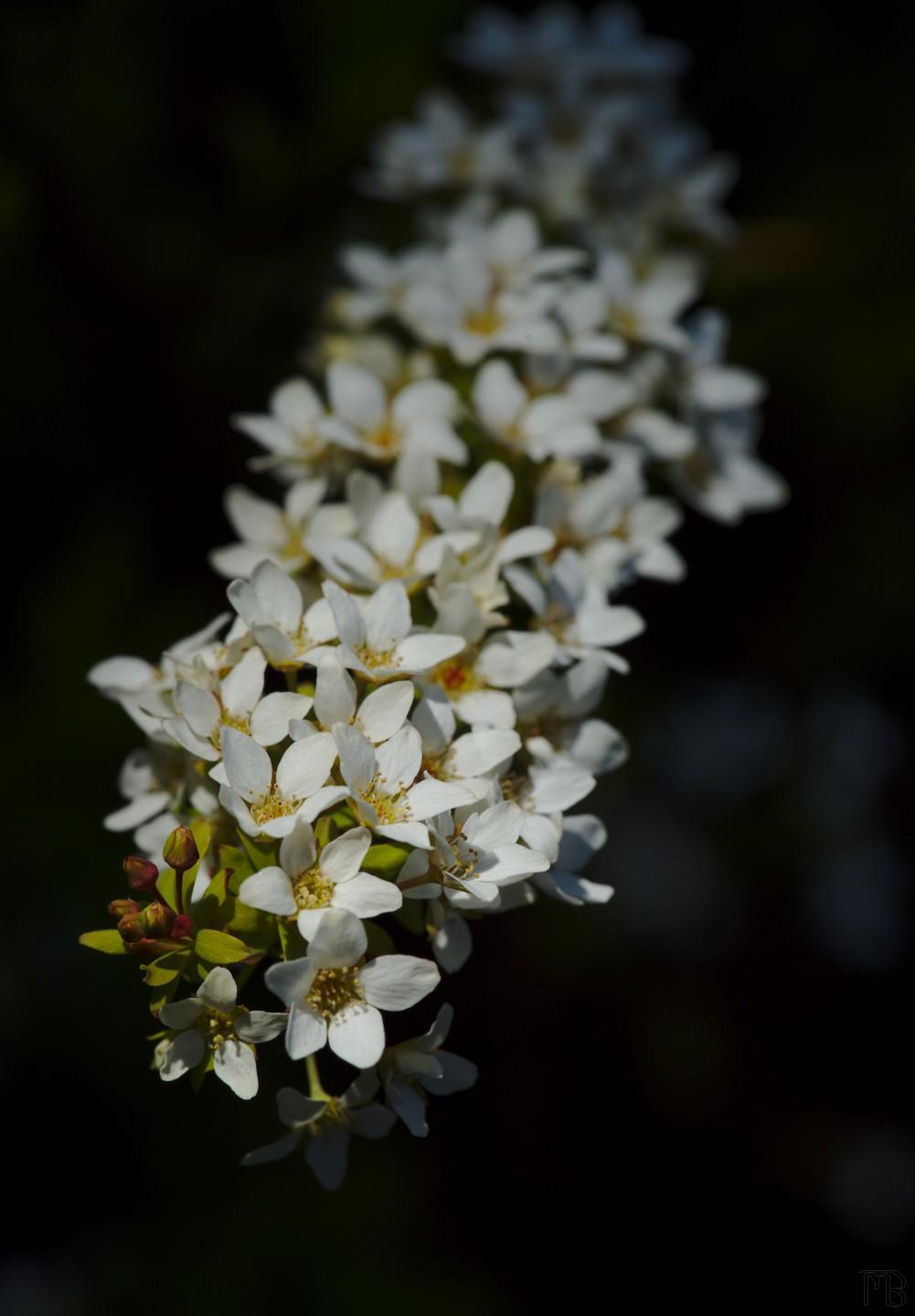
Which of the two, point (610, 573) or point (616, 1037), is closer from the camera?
point (610, 573)

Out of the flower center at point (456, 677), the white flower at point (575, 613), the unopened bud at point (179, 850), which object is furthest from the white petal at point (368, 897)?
the white flower at point (575, 613)

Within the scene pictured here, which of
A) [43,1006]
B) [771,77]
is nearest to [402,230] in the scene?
[771,77]

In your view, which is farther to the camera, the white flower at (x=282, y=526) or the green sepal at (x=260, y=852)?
the white flower at (x=282, y=526)

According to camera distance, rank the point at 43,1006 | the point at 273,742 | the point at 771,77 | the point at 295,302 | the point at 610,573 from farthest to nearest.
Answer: the point at 771,77
the point at 43,1006
the point at 295,302
the point at 610,573
the point at 273,742

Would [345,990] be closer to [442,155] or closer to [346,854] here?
[346,854]

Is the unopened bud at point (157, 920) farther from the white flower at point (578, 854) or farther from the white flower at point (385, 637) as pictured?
the white flower at point (578, 854)

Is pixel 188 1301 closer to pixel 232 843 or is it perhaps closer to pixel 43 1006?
pixel 43 1006

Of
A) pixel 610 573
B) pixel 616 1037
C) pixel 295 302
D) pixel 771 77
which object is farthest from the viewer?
pixel 616 1037
